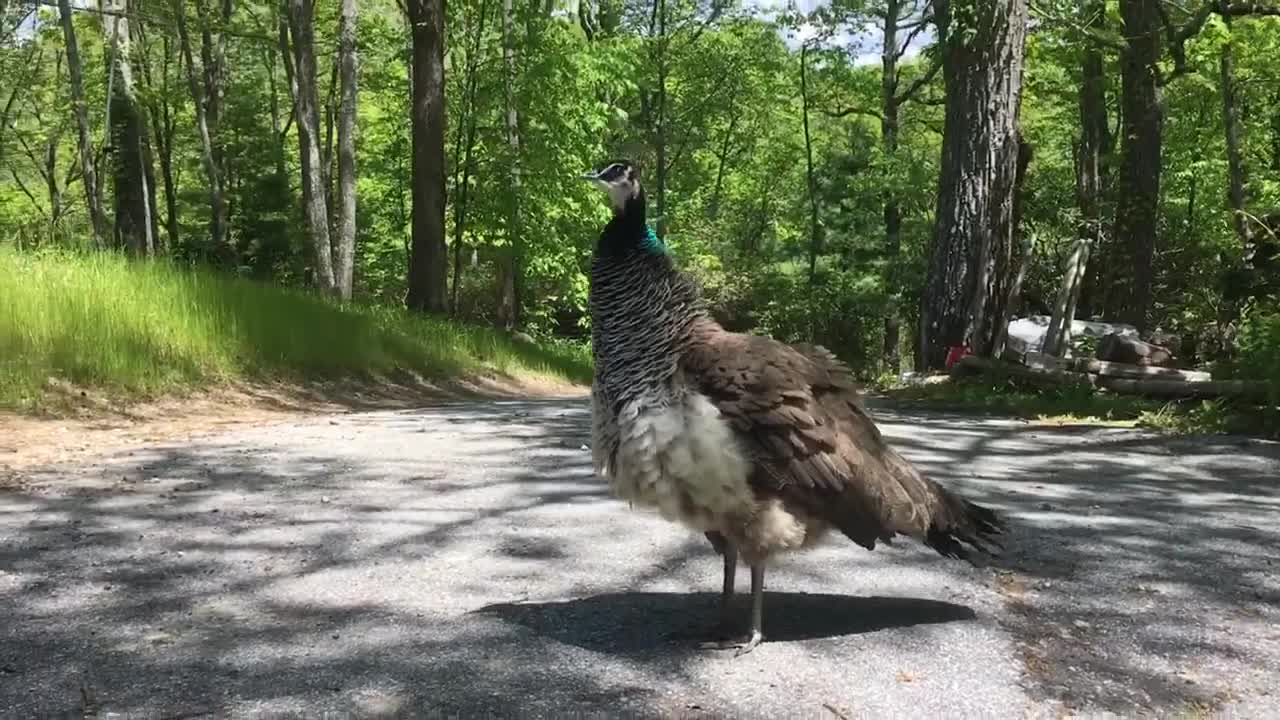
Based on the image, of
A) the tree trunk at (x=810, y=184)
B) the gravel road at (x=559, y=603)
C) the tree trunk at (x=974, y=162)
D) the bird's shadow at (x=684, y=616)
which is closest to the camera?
the gravel road at (x=559, y=603)

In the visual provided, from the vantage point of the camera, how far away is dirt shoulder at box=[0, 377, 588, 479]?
20.2 feet

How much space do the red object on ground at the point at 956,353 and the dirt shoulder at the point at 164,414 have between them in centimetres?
614

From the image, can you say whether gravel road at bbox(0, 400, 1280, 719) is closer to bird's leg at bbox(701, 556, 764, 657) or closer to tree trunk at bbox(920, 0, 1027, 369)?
bird's leg at bbox(701, 556, 764, 657)

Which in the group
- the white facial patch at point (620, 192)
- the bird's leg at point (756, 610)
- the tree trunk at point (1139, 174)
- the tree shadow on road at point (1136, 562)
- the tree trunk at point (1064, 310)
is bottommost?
the tree shadow on road at point (1136, 562)

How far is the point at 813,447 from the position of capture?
10.1 feet

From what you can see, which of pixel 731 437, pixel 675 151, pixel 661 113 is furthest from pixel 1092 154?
pixel 731 437

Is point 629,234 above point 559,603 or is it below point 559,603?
above

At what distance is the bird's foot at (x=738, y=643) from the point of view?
3.02 meters

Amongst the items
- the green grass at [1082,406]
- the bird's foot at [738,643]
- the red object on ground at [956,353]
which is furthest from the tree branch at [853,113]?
the bird's foot at [738,643]

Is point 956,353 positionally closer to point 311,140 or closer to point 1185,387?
point 1185,387

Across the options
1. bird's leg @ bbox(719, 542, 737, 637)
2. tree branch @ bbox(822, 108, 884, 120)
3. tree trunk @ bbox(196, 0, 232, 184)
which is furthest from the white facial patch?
tree branch @ bbox(822, 108, 884, 120)

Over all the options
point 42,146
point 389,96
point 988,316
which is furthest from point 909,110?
point 42,146

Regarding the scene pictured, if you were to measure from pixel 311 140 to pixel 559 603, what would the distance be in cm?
1903

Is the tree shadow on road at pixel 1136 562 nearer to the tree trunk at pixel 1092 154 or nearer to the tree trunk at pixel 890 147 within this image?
the tree trunk at pixel 1092 154
